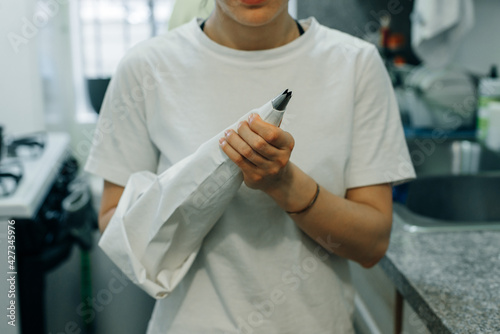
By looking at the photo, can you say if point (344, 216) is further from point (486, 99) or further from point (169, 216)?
point (486, 99)

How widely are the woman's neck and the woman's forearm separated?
0.23 meters

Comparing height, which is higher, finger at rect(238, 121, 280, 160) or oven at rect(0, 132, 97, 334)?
finger at rect(238, 121, 280, 160)

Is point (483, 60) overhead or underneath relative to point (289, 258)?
underneath

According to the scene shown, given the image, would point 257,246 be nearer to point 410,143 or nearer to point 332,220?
point 332,220

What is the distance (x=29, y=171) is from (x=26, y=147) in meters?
0.37

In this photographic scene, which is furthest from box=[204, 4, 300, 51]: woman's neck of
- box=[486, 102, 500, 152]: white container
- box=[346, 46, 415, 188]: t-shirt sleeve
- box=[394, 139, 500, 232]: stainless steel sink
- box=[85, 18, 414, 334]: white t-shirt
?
box=[486, 102, 500, 152]: white container

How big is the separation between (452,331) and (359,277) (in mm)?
651

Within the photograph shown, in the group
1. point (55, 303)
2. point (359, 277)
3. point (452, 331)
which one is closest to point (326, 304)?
point (452, 331)

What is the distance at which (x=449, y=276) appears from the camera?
3.03 feet

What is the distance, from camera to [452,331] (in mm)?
739
